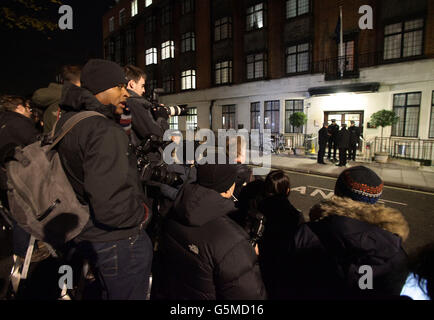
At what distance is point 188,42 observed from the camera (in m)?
25.2

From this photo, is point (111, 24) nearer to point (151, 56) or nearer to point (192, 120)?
point (151, 56)

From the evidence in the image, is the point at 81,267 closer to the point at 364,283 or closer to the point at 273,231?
the point at 273,231

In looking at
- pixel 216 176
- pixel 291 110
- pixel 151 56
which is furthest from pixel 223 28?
pixel 216 176

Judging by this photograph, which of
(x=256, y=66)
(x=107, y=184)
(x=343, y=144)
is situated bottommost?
(x=343, y=144)

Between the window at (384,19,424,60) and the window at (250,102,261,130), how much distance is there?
29.1ft

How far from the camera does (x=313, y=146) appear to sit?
16.4 metres

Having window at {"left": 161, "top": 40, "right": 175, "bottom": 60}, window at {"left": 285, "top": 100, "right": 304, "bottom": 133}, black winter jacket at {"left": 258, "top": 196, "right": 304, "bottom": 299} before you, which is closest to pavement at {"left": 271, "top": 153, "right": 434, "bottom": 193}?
window at {"left": 285, "top": 100, "right": 304, "bottom": 133}

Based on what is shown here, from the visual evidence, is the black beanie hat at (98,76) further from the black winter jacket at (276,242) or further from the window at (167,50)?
the window at (167,50)

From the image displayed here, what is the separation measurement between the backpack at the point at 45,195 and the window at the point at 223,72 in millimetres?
21834

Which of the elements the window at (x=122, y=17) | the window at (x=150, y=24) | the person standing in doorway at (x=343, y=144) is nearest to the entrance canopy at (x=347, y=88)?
the person standing in doorway at (x=343, y=144)

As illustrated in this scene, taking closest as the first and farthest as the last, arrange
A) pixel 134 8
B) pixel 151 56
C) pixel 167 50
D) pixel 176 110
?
pixel 176 110, pixel 167 50, pixel 151 56, pixel 134 8

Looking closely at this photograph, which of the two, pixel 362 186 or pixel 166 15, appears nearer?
pixel 362 186

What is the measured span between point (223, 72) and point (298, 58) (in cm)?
706

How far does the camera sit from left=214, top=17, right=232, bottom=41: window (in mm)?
21641
